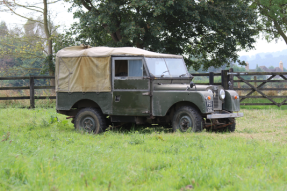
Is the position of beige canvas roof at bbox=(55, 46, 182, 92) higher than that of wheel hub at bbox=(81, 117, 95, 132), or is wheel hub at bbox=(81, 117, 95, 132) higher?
beige canvas roof at bbox=(55, 46, 182, 92)

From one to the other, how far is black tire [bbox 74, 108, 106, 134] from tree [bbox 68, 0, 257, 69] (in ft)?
26.7

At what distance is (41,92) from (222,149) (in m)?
14.4

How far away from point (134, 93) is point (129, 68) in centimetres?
69

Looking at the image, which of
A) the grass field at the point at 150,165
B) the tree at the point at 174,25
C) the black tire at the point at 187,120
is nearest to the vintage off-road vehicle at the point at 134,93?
the black tire at the point at 187,120

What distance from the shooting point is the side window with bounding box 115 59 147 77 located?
889 centimetres

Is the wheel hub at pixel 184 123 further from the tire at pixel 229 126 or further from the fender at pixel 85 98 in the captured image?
the fender at pixel 85 98

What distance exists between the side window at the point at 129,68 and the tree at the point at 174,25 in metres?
7.99

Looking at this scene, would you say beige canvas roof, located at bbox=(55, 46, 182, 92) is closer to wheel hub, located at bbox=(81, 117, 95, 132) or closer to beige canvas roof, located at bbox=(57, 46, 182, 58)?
beige canvas roof, located at bbox=(57, 46, 182, 58)

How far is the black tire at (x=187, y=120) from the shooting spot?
8.23 m

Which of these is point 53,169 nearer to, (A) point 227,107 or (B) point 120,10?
(A) point 227,107

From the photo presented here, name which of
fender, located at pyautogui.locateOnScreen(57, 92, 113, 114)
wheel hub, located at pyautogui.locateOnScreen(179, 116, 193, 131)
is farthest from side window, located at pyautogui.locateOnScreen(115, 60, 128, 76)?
wheel hub, located at pyautogui.locateOnScreen(179, 116, 193, 131)

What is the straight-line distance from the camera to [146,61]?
29.1ft

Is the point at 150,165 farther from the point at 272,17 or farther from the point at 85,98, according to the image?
the point at 272,17

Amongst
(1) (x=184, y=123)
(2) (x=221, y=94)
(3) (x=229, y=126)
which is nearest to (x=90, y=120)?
(1) (x=184, y=123)
